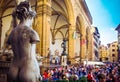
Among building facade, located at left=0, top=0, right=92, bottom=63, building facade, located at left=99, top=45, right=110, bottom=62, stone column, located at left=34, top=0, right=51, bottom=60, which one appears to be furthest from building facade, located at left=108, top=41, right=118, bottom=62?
stone column, located at left=34, top=0, right=51, bottom=60

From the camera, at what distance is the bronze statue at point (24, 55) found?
456cm

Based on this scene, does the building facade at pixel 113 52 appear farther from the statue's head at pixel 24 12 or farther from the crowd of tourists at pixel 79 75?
the statue's head at pixel 24 12

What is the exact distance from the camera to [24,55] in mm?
4664

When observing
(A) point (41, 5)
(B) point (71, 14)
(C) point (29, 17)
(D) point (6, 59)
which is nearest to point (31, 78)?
(C) point (29, 17)

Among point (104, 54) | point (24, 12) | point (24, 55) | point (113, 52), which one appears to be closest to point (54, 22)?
point (24, 12)

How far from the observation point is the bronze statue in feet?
15.0

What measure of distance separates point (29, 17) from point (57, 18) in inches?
1564

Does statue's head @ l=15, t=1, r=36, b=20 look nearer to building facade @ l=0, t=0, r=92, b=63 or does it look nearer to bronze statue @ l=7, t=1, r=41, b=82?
bronze statue @ l=7, t=1, r=41, b=82

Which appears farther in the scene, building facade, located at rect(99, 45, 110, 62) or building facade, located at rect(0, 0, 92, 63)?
building facade, located at rect(99, 45, 110, 62)

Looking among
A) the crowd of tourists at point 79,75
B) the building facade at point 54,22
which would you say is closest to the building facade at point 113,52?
the building facade at point 54,22

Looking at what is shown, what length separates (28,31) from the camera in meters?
4.74

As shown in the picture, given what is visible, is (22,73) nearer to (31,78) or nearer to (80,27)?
(31,78)

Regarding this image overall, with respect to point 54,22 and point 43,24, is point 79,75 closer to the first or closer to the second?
point 43,24

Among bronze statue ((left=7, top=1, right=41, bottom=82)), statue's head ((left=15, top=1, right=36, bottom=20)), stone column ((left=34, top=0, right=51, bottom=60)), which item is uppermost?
stone column ((left=34, top=0, right=51, bottom=60))
